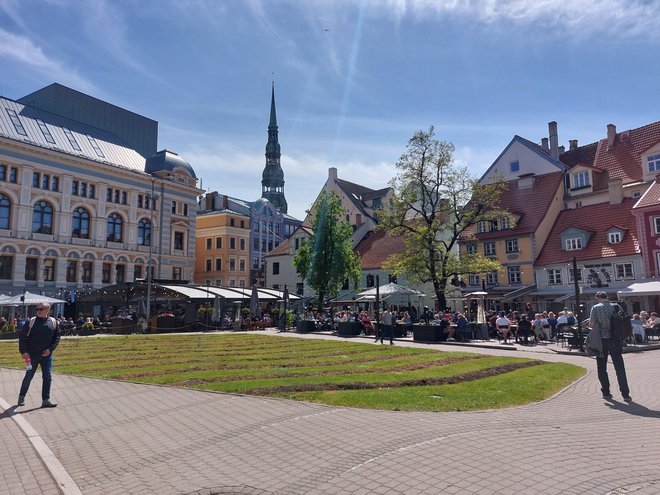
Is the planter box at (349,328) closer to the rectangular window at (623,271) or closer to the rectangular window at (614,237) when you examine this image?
the rectangular window at (623,271)

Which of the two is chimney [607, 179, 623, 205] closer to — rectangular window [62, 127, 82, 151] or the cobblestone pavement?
the cobblestone pavement

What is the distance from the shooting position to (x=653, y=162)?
41.5 meters

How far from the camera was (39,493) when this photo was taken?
5.14m

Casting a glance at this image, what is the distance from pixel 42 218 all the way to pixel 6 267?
19.4 feet

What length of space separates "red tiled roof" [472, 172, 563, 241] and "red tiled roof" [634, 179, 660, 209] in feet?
29.3

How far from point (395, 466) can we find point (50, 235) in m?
53.6

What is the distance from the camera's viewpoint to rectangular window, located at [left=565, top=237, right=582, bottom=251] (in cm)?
4119

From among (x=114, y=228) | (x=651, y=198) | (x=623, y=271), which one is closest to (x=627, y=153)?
(x=651, y=198)

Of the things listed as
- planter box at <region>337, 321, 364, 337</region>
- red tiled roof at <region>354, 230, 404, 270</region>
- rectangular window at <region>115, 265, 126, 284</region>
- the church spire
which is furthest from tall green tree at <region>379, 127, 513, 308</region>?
the church spire

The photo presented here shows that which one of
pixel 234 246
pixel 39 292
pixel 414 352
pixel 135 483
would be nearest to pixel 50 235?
pixel 39 292

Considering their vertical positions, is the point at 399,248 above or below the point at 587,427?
above

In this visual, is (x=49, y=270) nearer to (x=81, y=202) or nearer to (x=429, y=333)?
(x=81, y=202)

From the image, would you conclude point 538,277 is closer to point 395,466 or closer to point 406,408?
point 406,408

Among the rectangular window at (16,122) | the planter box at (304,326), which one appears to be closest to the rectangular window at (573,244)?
the planter box at (304,326)
